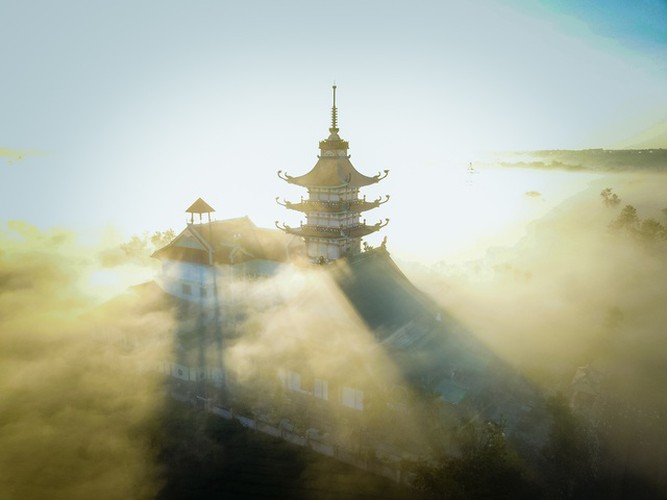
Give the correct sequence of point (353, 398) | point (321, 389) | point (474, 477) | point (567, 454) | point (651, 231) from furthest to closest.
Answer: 1. point (651, 231)
2. point (321, 389)
3. point (353, 398)
4. point (567, 454)
5. point (474, 477)

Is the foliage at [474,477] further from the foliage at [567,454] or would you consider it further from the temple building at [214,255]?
the temple building at [214,255]

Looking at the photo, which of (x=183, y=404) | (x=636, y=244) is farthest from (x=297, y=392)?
(x=636, y=244)

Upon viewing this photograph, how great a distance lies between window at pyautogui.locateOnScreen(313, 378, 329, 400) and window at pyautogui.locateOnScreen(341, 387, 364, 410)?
1.09m

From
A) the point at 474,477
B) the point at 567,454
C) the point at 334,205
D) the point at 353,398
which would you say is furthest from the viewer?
the point at 334,205

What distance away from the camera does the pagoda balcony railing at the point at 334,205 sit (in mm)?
35178

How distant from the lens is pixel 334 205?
35.4 meters

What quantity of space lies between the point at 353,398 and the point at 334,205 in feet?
50.3

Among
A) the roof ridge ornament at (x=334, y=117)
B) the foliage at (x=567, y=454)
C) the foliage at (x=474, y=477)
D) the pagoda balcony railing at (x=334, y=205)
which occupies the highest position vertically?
the roof ridge ornament at (x=334, y=117)

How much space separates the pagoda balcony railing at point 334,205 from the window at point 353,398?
46.8 feet

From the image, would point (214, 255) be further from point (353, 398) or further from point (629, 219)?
point (629, 219)

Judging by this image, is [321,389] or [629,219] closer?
[321,389]

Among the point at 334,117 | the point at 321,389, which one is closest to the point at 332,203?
the point at 334,117

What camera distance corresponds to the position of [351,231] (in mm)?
36219

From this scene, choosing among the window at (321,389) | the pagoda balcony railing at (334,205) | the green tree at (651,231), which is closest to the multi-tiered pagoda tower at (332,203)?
the pagoda balcony railing at (334,205)
